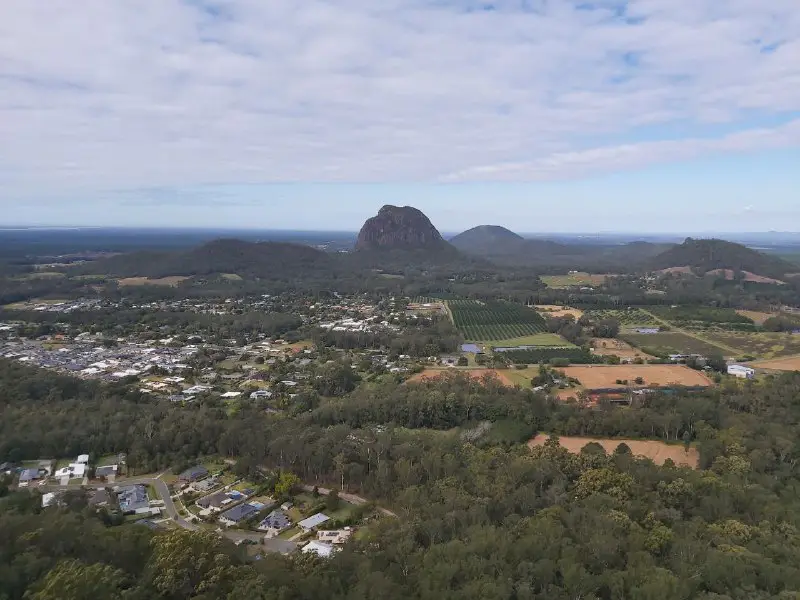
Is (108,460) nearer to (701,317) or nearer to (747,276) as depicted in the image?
(701,317)

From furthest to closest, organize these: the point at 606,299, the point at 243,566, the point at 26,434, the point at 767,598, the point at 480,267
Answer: the point at 480,267
the point at 606,299
the point at 26,434
the point at 243,566
the point at 767,598

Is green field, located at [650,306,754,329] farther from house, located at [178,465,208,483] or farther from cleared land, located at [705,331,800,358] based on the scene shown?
house, located at [178,465,208,483]

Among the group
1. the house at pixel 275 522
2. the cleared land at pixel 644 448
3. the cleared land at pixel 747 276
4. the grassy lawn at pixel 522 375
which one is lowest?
the house at pixel 275 522

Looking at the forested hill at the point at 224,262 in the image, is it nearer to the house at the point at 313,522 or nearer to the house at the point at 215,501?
the house at the point at 215,501

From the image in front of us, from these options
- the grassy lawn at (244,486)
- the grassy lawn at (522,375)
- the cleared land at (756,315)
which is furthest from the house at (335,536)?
the cleared land at (756,315)

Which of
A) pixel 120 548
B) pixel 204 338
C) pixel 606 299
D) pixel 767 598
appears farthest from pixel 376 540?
pixel 606 299

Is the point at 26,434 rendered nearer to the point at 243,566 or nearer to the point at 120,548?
the point at 120,548
